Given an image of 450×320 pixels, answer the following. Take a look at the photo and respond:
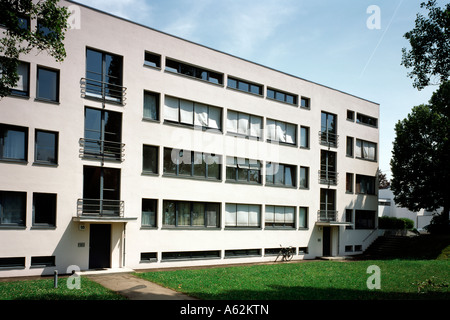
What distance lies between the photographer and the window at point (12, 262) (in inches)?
687

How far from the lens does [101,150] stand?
66.8 feet

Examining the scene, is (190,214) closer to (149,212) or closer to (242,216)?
(149,212)

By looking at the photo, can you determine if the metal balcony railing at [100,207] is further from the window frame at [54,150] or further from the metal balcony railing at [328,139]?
the metal balcony railing at [328,139]

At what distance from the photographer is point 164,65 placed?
74.7 feet

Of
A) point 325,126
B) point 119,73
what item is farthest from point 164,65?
point 325,126

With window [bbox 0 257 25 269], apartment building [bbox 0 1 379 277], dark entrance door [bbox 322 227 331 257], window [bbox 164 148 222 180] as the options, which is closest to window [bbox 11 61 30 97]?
apartment building [bbox 0 1 379 277]

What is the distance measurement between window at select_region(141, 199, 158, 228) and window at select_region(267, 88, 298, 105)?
11352 mm

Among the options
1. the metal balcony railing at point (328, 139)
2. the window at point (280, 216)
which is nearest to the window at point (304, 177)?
the window at point (280, 216)

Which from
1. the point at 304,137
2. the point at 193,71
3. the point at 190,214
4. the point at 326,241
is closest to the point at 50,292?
the point at 190,214

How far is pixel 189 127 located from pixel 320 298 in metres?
13.3

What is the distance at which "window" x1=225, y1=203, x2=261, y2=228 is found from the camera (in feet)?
82.9

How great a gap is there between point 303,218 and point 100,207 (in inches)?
612
